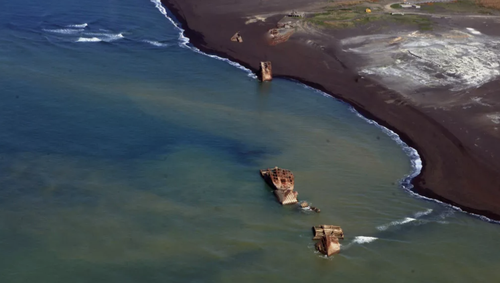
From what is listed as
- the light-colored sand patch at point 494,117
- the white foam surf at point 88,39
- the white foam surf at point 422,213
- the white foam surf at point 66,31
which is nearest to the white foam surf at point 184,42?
the white foam surf at point 88,39

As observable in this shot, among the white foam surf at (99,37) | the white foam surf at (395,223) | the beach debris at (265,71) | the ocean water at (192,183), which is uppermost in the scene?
the white foam surf at (99,37)

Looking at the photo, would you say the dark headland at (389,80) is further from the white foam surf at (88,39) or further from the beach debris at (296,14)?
the white foam surf at (88,39)

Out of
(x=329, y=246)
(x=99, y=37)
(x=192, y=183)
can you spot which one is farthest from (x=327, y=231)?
(x=99, y=37)

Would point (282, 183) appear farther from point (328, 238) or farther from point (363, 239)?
point (363, 239)

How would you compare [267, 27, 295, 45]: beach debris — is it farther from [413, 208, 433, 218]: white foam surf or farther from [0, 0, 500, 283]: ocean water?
[413, 208, 433, 218]: white foam surf

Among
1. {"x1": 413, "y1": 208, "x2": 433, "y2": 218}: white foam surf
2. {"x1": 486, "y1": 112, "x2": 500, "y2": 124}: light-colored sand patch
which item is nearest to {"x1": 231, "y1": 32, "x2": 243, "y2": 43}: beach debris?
{"x1": 486, "y1": 112, "x2": 500, "y2": 124}: light-colored sand patch

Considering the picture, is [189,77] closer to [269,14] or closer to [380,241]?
[269,14]

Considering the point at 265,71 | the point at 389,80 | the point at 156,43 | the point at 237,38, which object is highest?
the point at 237,38
